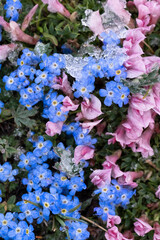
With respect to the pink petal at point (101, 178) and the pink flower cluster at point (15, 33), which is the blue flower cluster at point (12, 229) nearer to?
the pink petal at point (101, 178)

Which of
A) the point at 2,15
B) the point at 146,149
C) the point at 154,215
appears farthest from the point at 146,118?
the point at 2,15

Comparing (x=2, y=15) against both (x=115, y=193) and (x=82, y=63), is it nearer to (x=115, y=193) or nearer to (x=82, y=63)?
(x=82, y=63)

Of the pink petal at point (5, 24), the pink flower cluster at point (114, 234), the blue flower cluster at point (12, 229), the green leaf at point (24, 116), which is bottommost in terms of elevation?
the pink flower cluster at point (114, 234)

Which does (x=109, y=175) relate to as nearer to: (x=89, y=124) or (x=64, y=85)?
(x=89, y=124)

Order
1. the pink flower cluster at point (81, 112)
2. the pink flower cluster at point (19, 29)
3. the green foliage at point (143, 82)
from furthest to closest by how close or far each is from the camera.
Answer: the pink flower cluster at point (19, 29) → the pink flower cluster at point (81, 112) → the green foliage at point (143, 82)

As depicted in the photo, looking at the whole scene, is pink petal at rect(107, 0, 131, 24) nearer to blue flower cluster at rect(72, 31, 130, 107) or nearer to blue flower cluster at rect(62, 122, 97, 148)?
blue flower cluster at rect(72, 31, 130, 107)

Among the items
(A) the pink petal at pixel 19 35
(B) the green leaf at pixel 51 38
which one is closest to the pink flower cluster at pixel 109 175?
(B) the green leaf at pixel 51 38

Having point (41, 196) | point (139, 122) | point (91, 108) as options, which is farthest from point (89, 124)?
point (41, 196)
